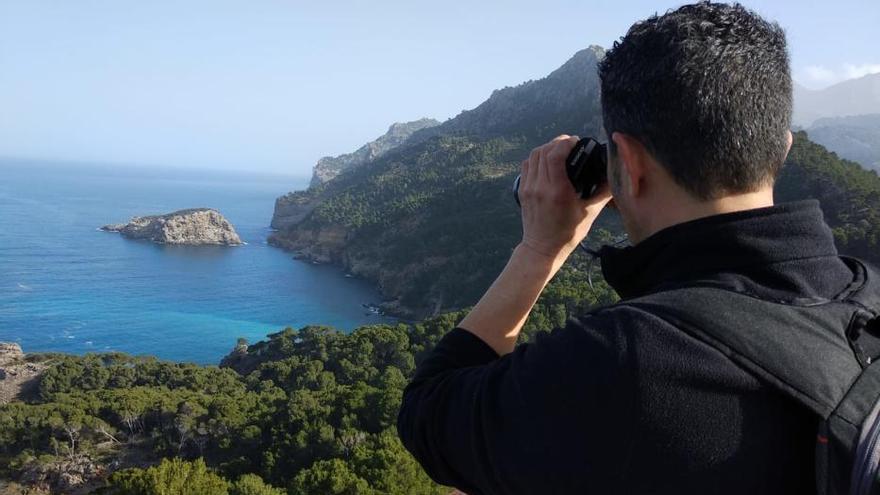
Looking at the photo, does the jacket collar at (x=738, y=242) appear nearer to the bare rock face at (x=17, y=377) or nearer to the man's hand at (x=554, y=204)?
the man's hand at (x=554, y=204)

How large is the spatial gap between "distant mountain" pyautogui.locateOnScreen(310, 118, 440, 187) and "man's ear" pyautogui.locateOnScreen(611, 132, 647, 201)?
480 feet

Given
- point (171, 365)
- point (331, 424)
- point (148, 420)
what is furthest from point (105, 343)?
point (331, 424)

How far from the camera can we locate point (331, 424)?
1546cm

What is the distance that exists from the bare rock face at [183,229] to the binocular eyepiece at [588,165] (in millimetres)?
72352

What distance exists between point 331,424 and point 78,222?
7168 centimetres

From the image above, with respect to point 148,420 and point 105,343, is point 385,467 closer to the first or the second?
point 148,420

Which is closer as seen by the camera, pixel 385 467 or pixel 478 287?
pixel 385 467

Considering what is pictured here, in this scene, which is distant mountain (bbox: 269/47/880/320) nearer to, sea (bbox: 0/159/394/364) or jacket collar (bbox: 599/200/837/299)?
sea (bbox: 0/159/394/364)

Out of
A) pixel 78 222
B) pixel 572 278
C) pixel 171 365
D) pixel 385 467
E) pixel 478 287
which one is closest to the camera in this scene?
pixel 385 467

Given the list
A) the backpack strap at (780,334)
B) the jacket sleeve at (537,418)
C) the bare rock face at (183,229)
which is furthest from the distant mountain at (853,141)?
the jacket sleeve at (537,418)

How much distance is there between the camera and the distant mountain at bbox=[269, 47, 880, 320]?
32.0 meters

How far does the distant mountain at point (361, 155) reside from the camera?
149 metres

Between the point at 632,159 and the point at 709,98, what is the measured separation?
0.52ft

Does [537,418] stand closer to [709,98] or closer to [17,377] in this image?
[709,98]
